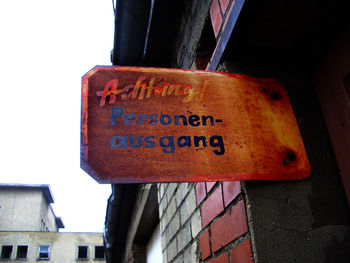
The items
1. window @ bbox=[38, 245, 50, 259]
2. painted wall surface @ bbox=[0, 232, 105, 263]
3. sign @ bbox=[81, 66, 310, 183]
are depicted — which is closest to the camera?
sign @ bbox=[81, 66, 310, 183]

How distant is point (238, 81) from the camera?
38.1 inches

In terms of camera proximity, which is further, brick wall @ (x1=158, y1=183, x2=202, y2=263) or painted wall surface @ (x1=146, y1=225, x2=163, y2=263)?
painted wall surface @ (x1=146, y1=225, x2=163, y2=263)

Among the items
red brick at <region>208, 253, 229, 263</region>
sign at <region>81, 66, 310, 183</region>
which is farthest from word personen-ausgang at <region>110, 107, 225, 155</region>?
red brick at <region>208, 253, 229, 263</region>

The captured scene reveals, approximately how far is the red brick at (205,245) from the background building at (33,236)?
2097cm

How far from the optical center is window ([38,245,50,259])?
1934cm

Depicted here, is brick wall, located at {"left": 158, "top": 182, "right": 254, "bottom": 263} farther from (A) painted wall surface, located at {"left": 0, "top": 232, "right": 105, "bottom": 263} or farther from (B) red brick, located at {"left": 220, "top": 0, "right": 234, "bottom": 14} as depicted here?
(A) painted wall surface, located at {"left": 0, "top": 232, "right": 105, "bottom": 263}

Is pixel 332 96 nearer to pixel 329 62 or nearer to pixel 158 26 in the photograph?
pixel 329 62

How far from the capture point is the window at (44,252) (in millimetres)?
19344

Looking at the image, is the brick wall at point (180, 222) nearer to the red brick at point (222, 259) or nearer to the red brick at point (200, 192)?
the red brick at point (200, 192)

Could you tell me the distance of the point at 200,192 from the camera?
1.30 metres

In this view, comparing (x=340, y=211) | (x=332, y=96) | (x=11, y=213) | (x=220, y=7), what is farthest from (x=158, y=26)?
(x=11, y=213)

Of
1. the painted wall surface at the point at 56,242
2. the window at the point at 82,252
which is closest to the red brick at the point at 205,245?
the painted wall surface at the point at 56,242

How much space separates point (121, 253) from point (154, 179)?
16.4 feet

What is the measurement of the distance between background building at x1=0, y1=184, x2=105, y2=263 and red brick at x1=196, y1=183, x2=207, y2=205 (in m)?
20.9
